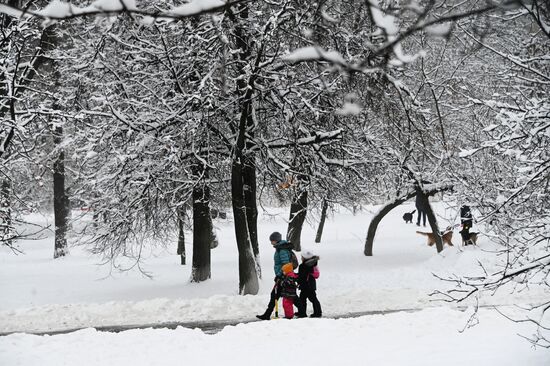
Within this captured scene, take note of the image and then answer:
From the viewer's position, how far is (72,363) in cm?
743

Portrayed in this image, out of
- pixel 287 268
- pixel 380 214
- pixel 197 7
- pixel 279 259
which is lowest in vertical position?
pixel 287 268

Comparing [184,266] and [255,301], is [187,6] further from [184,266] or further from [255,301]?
[184,266]

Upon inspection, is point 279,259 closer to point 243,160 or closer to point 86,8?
point 243,160

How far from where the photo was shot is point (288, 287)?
10469 mm

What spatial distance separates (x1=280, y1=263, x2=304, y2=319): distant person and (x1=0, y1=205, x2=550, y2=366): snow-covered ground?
1.35 metres

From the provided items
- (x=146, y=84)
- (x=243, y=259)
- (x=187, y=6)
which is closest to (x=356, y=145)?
(x=243, y=259)

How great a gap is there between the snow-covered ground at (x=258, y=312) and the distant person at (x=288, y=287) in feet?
4.42

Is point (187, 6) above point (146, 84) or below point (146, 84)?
below

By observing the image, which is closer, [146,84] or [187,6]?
[187,6]

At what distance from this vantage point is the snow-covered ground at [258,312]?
7508 mm

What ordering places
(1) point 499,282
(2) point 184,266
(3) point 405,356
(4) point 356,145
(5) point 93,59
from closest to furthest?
(1) point 499,282 < (3) point 405,356 < (5) point 93,59 < (4) point 356,145 < (2) point 184,266

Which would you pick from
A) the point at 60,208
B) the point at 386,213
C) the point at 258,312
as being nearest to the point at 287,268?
the point at 258,312

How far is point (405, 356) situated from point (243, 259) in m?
6.65

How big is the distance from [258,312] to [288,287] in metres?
1.75
